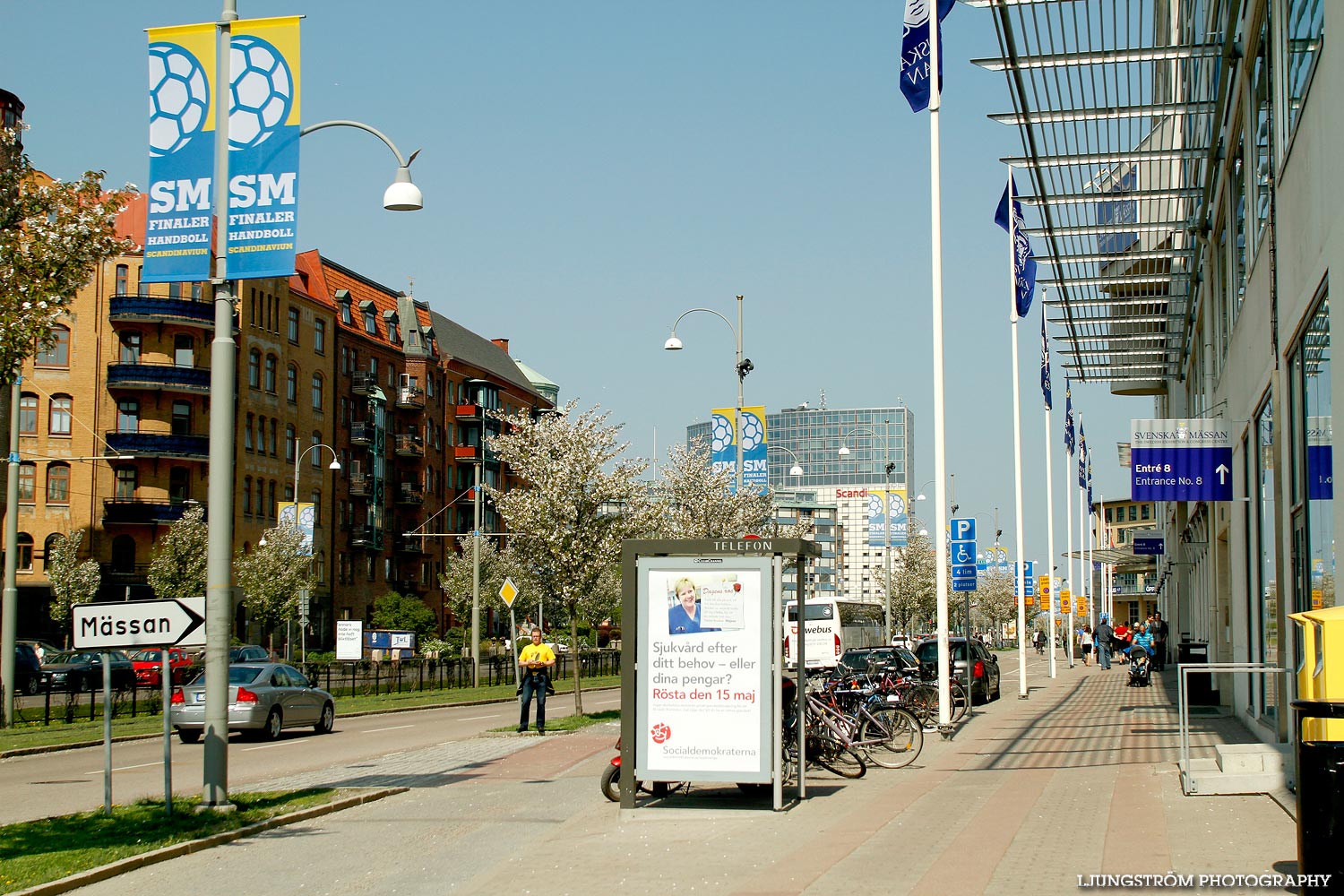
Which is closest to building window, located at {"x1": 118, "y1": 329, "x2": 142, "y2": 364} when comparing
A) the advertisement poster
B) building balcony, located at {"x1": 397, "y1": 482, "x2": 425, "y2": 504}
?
building balcony, located at {"x1": 397, "y1": 482, "x2": 425, "y2": 504}

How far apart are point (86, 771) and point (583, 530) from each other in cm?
1065

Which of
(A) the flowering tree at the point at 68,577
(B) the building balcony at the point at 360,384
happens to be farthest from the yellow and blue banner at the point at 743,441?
(B) the building balcony at the point at 360,384

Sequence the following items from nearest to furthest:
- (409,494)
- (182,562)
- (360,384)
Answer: (182,562)
(360,384)
(409,494)

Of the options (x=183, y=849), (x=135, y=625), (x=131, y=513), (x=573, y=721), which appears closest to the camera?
(x=183, y=849)

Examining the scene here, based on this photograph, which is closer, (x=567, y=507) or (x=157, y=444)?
(x=567, y=507)

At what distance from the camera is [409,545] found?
284ft

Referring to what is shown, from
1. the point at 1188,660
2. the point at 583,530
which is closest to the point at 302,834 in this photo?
the point at 583,530

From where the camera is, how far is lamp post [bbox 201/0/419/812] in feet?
45.6

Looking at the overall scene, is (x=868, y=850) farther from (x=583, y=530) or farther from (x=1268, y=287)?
(x=583, y=530)

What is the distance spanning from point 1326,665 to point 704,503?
105ft

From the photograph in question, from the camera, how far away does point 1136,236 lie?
26.9m

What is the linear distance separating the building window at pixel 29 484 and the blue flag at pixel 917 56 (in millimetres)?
50278

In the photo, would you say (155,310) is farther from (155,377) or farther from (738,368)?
(738,368)

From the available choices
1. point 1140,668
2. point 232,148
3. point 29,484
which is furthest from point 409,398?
point 232,148
